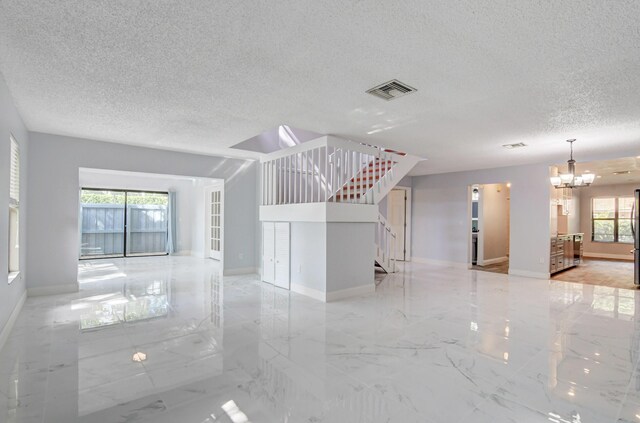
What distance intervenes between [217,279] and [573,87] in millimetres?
6276

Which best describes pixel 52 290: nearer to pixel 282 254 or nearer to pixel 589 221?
pixel 282 254

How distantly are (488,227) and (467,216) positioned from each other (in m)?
1.27

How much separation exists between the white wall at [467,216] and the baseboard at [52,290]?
26.3 ft

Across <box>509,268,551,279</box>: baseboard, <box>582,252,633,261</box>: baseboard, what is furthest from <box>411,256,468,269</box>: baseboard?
<box>582,252,633,261</box>: baseboard

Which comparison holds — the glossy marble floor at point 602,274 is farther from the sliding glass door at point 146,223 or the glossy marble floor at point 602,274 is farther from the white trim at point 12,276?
the sliding glass door at point 146,223

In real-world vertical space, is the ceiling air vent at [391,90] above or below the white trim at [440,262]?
above

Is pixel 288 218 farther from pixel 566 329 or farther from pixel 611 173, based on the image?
pixel 611 173

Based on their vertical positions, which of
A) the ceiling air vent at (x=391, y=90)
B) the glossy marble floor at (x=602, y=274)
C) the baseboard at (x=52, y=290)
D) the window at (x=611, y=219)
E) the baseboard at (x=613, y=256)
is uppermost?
the ceiling air vent at (x=391, y=90)

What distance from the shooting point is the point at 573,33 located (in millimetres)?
2240

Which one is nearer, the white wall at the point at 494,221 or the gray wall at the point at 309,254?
the gray wall at the point at 309,254

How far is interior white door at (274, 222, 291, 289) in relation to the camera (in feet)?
19.0

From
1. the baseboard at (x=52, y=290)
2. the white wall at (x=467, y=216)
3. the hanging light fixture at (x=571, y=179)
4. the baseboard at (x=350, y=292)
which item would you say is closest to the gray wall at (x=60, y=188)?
the baseboard at (x=52, y=290)

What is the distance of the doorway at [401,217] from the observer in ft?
31.9

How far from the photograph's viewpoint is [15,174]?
418 centimetres
